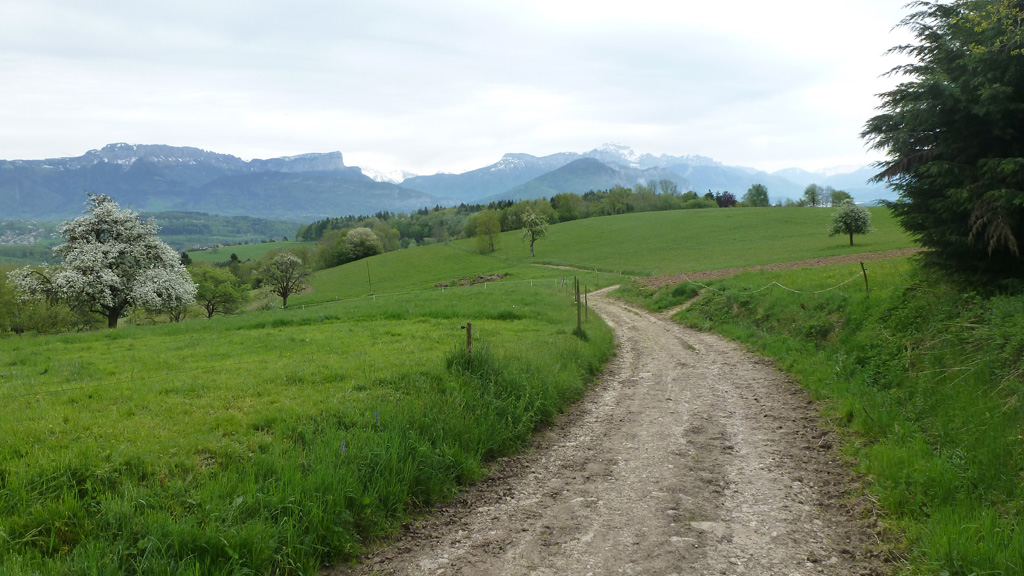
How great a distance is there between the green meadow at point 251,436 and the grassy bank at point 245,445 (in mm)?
24

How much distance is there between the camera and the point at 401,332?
1814 centimetres

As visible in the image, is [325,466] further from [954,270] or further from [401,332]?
[954,270]

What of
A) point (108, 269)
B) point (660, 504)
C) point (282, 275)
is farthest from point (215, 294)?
point (660, 504)

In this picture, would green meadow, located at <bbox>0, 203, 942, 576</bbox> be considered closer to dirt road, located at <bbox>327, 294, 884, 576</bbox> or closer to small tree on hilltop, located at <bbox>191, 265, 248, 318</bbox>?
dirt road, located at <bbox>327, 294, 884, 576</bbox>

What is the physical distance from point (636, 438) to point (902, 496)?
3821 mm

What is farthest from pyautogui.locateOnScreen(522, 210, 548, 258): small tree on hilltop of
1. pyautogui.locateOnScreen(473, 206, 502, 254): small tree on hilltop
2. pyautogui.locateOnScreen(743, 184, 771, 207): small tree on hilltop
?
pyautogui.locateOnScreen(743, 184, 771, 207): small tree on hilltop

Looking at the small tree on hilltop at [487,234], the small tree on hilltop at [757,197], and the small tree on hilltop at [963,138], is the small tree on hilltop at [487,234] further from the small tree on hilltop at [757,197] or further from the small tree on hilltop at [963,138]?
the small tree on hilltop at [963,138]

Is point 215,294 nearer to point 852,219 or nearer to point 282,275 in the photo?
point 282,275

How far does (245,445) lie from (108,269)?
35.9 metres

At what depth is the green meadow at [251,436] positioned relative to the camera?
502 centimetres

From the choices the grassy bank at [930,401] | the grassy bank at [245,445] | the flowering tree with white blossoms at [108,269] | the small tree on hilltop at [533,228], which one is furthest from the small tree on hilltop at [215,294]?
the grassy bank at [930,401]

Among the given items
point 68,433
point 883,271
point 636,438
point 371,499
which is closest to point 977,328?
point 636,438

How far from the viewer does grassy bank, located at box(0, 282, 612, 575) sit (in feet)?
16.4

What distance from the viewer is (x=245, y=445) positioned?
23.0 ft
